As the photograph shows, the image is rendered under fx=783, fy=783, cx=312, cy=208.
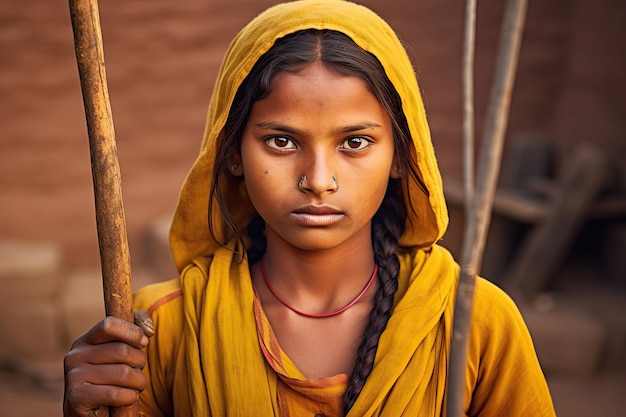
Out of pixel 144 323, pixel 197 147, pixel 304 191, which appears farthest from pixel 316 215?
pixel 197 147

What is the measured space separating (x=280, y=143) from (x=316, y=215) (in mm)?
164

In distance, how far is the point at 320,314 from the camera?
1.74 m

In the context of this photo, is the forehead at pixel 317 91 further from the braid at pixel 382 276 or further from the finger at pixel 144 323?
the finger at pixel 144 323

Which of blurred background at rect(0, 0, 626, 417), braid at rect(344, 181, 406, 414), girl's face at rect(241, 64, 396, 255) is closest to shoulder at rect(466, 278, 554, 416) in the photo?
braid at rect(344, 181, 406, 414)

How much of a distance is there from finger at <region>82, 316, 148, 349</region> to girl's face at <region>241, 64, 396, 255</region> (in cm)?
→ 35

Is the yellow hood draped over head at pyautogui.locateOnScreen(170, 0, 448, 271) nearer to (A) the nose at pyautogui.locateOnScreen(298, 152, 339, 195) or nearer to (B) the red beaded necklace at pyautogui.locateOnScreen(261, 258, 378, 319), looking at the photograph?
(B) the red beaded necklace at pyautogui.locateOnScreen(261, 258, 378, 319)

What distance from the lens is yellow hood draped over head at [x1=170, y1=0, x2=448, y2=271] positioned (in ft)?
5.24

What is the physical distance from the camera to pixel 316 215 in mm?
1561

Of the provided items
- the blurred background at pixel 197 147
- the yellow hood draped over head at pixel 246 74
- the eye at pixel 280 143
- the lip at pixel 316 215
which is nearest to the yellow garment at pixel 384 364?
the yellow hood draped over head at pixel 246 74

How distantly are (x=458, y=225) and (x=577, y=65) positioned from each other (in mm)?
1266

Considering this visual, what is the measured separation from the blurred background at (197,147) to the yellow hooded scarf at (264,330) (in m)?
2.45

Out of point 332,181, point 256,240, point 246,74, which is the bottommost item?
point 256,240

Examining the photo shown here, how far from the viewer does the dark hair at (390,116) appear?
1.58 metres

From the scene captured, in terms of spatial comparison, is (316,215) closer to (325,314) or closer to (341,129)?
(341,129)
